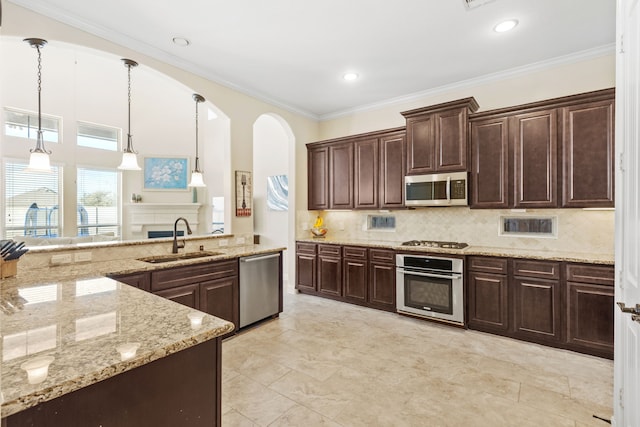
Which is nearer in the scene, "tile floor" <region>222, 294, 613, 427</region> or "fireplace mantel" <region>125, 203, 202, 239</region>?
"tile floor" <region>222, 294, 613, 427</region>

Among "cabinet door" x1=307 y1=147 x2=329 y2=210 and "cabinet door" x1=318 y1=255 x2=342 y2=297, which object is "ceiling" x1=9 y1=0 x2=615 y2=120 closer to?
"cabinet door" x1=307 y1=147 x2=329 y2=210

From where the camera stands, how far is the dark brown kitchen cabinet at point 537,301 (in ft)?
10.1

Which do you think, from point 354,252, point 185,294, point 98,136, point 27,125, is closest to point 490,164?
point 354,252

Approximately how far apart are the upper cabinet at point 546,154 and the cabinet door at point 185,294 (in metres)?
3.22

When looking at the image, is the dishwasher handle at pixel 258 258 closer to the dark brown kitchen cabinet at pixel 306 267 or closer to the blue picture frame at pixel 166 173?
the dark brown kitchen cabinet at pixel 306 267

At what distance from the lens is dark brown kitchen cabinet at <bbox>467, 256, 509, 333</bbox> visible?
3.34 meters

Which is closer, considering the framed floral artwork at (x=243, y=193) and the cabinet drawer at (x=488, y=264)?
the cabinet drawer at (x=488, y=264)

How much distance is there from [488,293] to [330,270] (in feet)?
6.93

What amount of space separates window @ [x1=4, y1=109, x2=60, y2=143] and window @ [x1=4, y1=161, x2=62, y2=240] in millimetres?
563

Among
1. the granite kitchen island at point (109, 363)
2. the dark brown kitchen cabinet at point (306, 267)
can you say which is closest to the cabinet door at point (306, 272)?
the dark brown kitchen cabinet at point (306, 267)

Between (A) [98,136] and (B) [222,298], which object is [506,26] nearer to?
(B) [222,298]

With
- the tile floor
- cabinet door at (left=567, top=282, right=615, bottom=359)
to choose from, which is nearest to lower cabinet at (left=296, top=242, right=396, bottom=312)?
the tile floor

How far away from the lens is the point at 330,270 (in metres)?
4.73

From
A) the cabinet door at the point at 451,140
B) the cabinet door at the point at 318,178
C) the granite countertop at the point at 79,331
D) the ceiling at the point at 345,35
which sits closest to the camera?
the granite countertop at the point at 79,331
